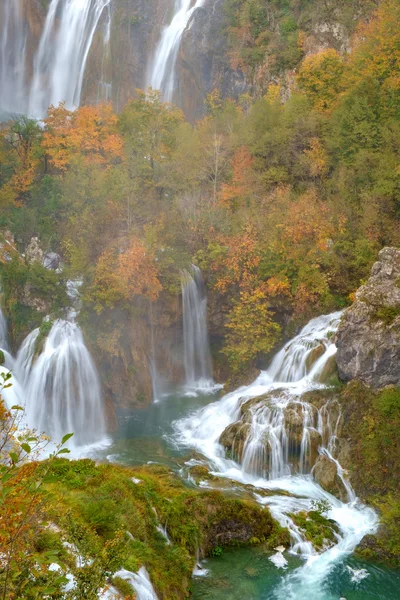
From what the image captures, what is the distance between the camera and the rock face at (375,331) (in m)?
15.0

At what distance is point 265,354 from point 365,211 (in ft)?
23.1

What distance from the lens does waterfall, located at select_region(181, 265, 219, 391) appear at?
A: 2281 cm

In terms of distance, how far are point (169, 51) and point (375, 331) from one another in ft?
103

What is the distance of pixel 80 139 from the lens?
26.4 meters

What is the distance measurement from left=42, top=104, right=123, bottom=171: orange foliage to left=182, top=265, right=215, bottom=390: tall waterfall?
27.7 feet

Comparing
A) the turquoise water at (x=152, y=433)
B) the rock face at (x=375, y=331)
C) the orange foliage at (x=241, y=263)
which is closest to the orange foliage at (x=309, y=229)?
the orange foliage at (x=241, y=263)

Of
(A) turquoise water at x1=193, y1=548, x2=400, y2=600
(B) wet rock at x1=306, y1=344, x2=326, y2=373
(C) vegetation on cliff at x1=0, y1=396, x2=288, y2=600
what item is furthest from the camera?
(B) wet rock at x1=306, y1=344, x2=326, y2=373

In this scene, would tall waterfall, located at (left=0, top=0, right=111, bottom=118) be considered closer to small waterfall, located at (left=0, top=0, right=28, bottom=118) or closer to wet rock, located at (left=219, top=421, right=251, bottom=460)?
small waterfall, located at (left=0, top=0, right=28, bottom=118)

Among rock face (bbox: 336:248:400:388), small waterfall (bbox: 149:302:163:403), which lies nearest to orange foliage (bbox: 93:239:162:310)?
small waterfall (bbox: 149:302:163:403)

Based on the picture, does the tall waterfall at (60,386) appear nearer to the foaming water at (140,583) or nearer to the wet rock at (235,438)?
the wet rock at (235,438)

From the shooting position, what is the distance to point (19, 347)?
18547mm

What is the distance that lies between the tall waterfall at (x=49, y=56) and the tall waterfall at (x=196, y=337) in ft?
85.6

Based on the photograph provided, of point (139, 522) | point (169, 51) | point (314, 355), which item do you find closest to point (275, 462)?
point (314, 355)

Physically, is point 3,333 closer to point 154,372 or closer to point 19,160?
point 154,372
